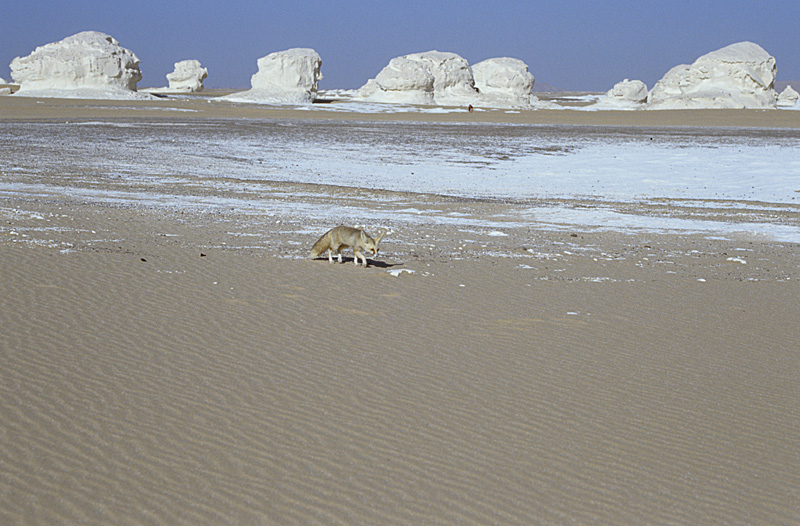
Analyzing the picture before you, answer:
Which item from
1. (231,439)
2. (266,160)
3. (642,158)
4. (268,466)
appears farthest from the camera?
(642,158)

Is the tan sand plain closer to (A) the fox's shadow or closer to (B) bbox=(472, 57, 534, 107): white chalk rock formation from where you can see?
(A) the fox's shadow

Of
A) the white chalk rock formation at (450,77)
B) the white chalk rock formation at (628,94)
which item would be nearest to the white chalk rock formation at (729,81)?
the white chalk rock formation at (628,94)

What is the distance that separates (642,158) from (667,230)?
15.5 m

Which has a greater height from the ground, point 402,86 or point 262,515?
point 402,86

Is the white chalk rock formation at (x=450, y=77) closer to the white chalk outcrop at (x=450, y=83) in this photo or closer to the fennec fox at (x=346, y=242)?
the white chalk outcrop at (x=450, y=83)

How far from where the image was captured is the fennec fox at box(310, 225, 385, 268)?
9.29m

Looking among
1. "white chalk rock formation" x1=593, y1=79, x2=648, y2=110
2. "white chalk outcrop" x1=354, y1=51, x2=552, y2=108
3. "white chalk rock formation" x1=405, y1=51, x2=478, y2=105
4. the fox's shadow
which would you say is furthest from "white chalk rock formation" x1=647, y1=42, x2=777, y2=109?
the fox's shadow

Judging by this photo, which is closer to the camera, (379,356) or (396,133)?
(379,356)

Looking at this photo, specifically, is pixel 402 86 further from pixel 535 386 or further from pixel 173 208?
pixel 535 386

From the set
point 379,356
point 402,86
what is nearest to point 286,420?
point 379,356

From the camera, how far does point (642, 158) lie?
28438 mm

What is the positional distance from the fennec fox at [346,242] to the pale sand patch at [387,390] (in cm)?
25

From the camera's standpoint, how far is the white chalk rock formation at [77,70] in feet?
215

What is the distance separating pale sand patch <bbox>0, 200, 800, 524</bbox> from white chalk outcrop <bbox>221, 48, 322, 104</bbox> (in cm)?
6700
